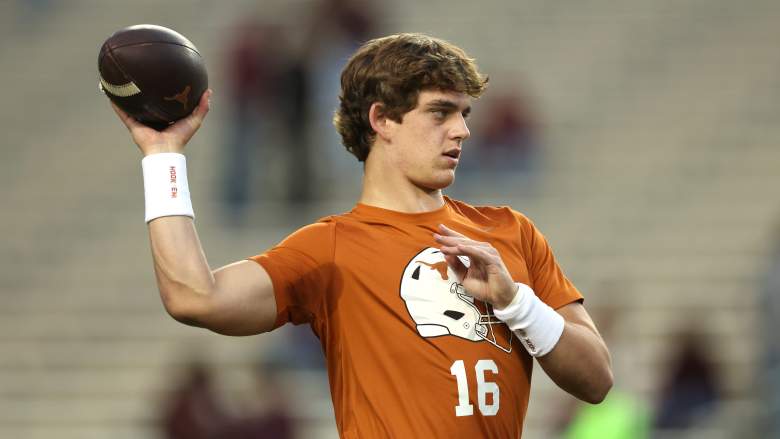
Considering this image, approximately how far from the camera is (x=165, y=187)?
148 inches

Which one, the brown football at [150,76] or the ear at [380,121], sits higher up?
the brown football at [150,76]

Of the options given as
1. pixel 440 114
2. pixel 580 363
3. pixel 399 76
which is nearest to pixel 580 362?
pixel 580 363

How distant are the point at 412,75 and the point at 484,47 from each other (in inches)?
443

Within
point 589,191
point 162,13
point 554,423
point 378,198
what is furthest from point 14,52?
point 378,198

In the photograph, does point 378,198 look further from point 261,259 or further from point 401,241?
point 261,259

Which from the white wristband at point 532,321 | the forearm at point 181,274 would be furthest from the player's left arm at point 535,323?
the forearm at point 181,274

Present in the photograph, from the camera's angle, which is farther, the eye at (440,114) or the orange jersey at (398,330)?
the eye at (440,114)

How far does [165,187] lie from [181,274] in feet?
0.80

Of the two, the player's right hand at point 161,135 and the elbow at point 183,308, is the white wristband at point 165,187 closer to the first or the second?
the player's right hand at point 161,135

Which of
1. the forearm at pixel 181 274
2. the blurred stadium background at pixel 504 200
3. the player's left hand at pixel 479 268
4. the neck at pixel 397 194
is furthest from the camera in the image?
the blurred stadium background at pixel 504 200

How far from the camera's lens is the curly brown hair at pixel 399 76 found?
13.3 ft

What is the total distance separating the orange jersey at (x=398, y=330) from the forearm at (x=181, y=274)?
0.79 ft

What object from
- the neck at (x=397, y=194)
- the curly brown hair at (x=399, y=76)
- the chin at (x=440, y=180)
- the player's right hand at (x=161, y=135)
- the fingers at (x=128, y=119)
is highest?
the curly brown hair at (x=399, y=76)

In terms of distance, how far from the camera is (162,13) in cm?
1598
